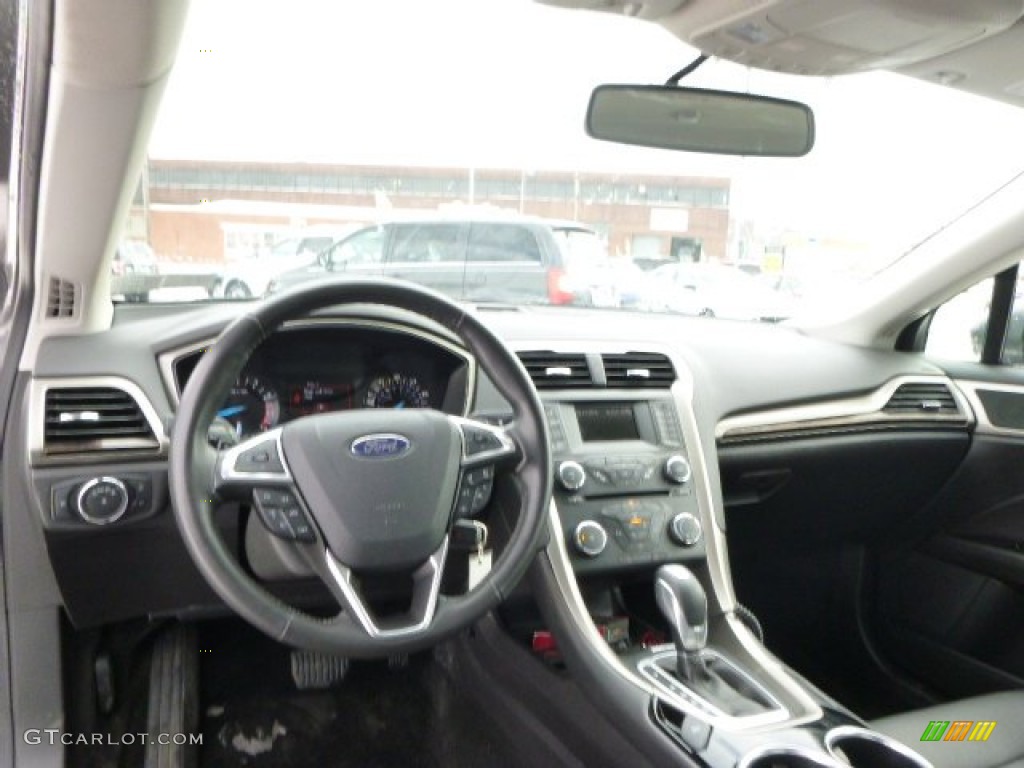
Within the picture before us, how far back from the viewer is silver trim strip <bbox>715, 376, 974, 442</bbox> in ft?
10.1

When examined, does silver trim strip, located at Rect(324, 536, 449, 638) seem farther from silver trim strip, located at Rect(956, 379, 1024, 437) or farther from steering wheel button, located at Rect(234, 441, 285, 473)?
silver trim strip, located at Rect(956, 379, 1024, 437)

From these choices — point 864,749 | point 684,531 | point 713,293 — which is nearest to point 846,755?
point 864,749

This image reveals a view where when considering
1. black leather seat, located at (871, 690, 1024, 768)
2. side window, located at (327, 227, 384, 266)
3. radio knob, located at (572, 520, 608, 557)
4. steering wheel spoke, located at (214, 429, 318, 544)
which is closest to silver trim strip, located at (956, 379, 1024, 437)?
black leather seat, located at (871, 690, 1024, 768)

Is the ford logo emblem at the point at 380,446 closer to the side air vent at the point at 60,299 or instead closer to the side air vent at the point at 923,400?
the side air vent at the point at 60,299

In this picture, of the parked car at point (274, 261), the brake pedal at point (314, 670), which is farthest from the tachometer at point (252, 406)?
the brake pedal at point (314, 670)

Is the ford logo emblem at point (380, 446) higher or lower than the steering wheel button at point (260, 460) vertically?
higher

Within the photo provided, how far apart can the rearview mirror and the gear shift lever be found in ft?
3.77

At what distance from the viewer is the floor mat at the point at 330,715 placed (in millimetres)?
2947

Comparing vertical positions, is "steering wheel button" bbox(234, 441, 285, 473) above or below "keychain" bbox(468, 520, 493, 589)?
above

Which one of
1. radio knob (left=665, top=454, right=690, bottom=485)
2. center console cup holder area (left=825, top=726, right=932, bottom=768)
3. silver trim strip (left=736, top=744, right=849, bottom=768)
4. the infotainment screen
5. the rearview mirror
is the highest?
the rearview mirror

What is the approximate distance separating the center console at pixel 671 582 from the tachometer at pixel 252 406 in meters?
0.73

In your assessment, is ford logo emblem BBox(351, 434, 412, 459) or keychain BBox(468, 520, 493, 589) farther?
keychain BBox(468, 520, 493, 589)

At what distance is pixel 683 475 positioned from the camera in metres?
2.66

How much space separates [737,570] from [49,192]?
2.56m
